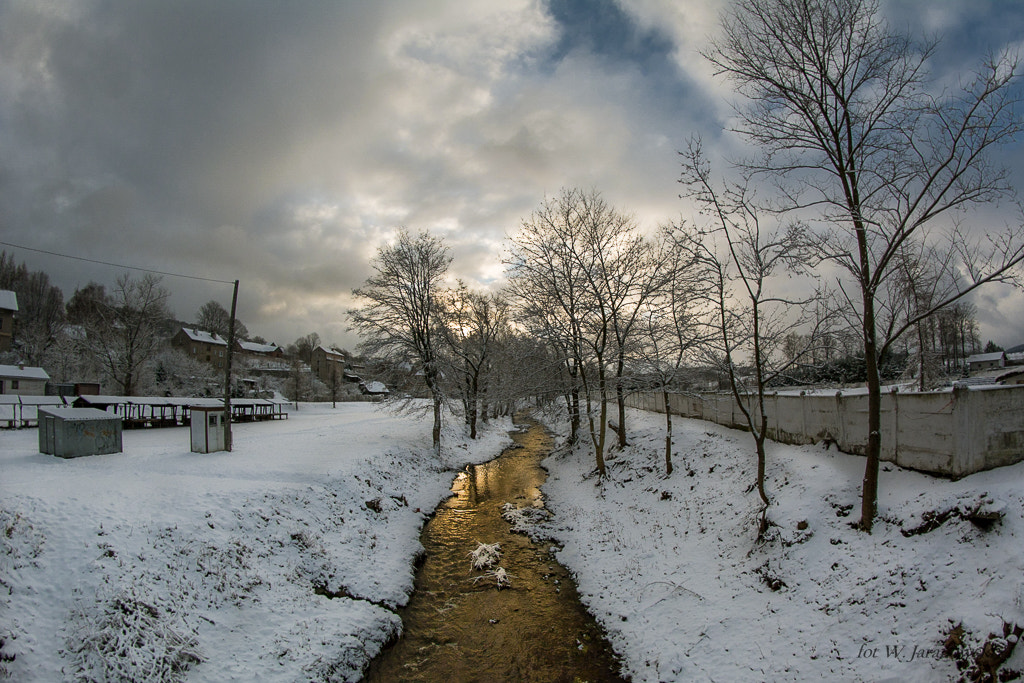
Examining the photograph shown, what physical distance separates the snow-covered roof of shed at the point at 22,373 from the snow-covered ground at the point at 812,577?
161 ft

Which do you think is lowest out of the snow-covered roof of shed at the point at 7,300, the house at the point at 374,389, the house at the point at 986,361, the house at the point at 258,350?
the house at the point at 374,389

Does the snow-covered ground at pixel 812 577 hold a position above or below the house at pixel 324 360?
below

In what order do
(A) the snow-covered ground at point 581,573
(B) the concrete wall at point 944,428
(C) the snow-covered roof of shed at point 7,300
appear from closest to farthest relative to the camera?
(A) the snow-covered ground at point 581,573 → (B) the concrete wall at point 944,428 → (C) the snow-covered roof of shed at point 7,300

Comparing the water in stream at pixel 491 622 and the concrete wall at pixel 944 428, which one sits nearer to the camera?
the water in stream at pixel 491 622

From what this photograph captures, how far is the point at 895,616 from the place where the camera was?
671 cm

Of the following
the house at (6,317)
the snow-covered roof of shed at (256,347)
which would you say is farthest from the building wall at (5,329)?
the snow-covered roof of shed at (256,347)

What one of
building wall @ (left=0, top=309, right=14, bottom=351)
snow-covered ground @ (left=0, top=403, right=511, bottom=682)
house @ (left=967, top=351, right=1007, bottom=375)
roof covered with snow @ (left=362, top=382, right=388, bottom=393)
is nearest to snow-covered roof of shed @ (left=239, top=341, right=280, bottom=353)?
roof covered with snow @ (left=362, top=382, right=388, bottom=393)

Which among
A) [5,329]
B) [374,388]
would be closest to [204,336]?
[374,388]

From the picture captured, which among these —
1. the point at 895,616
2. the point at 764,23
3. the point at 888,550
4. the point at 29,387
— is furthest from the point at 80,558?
the point at 29,387

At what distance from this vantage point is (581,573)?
37.3 feet

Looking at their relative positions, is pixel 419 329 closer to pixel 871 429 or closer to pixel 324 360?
pixel 871 429

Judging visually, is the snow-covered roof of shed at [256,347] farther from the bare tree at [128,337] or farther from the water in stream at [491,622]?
the water in stream at [491,622]

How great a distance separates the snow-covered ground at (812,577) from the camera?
20.5ft

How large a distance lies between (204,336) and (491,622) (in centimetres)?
9221
